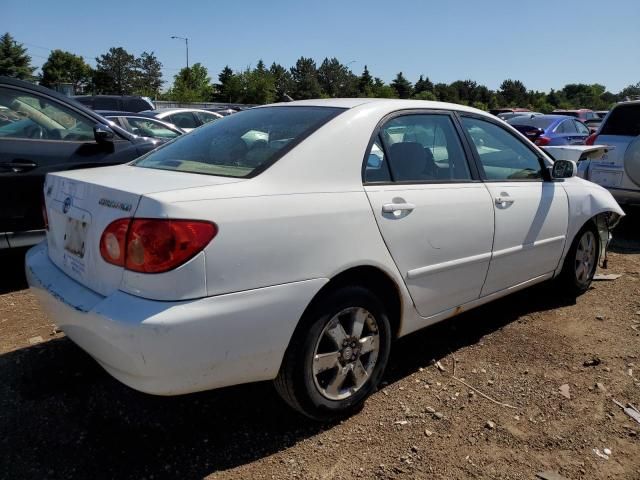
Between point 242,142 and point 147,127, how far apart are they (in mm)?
7980

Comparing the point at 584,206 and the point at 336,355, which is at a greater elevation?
the point at 584,206

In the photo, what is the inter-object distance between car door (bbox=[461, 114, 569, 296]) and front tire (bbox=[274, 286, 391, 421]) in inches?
41.3

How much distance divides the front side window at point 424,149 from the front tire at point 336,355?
75cm

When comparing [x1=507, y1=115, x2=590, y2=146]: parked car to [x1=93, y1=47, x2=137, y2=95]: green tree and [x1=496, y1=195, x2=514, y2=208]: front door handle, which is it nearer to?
[x1=496, y1=195, x2=514, y2=208]: front door handle

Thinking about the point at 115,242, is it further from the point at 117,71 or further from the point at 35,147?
the point at 117,71

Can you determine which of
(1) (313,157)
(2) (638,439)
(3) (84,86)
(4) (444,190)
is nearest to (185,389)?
(1) (313,157)

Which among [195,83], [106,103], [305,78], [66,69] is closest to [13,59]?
[66,69]

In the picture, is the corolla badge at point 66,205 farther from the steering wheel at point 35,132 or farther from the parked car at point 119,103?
the parked car at point 119,103

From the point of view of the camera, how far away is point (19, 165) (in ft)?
14.1

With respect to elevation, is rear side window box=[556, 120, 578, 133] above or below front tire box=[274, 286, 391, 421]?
above

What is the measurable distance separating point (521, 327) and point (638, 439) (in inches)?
52.8

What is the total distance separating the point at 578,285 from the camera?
443 centimetres

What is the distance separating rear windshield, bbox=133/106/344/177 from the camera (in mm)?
2555

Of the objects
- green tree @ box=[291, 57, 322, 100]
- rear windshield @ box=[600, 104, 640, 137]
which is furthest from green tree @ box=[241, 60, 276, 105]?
rear windshield @ box=[600, 104, 640, 137]
